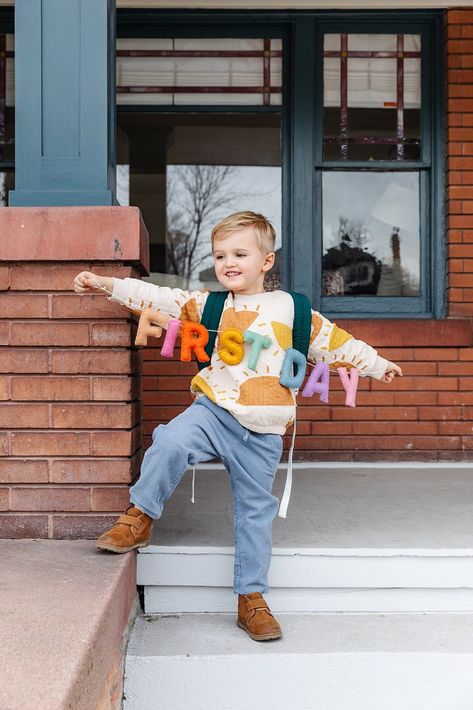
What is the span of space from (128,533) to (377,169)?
3169 millimetres

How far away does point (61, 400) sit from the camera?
254 centimetres

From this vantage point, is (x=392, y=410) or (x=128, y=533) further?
(x=392, y=410)

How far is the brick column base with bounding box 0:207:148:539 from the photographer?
2.54 m

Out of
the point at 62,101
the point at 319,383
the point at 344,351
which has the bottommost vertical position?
the point at 319,383

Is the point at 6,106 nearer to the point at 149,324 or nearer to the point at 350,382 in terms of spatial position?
the point at 149,324

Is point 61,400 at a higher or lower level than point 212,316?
lower

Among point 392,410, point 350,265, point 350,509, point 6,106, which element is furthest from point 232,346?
point 6,106

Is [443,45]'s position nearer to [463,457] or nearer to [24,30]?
[463,457]

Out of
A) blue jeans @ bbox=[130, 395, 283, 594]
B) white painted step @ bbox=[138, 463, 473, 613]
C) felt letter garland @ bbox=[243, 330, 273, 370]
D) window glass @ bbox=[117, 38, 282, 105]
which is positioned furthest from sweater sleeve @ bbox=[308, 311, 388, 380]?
window glass @ bbox=[117, 38, 282, 105]

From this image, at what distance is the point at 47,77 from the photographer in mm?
2588

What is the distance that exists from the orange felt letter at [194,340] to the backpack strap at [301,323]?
0.34m

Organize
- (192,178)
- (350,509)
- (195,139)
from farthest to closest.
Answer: (192,178) → (195,139) → (350,509)

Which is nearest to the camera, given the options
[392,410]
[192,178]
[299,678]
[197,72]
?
[299,678]

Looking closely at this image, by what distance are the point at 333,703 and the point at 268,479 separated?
736mm
